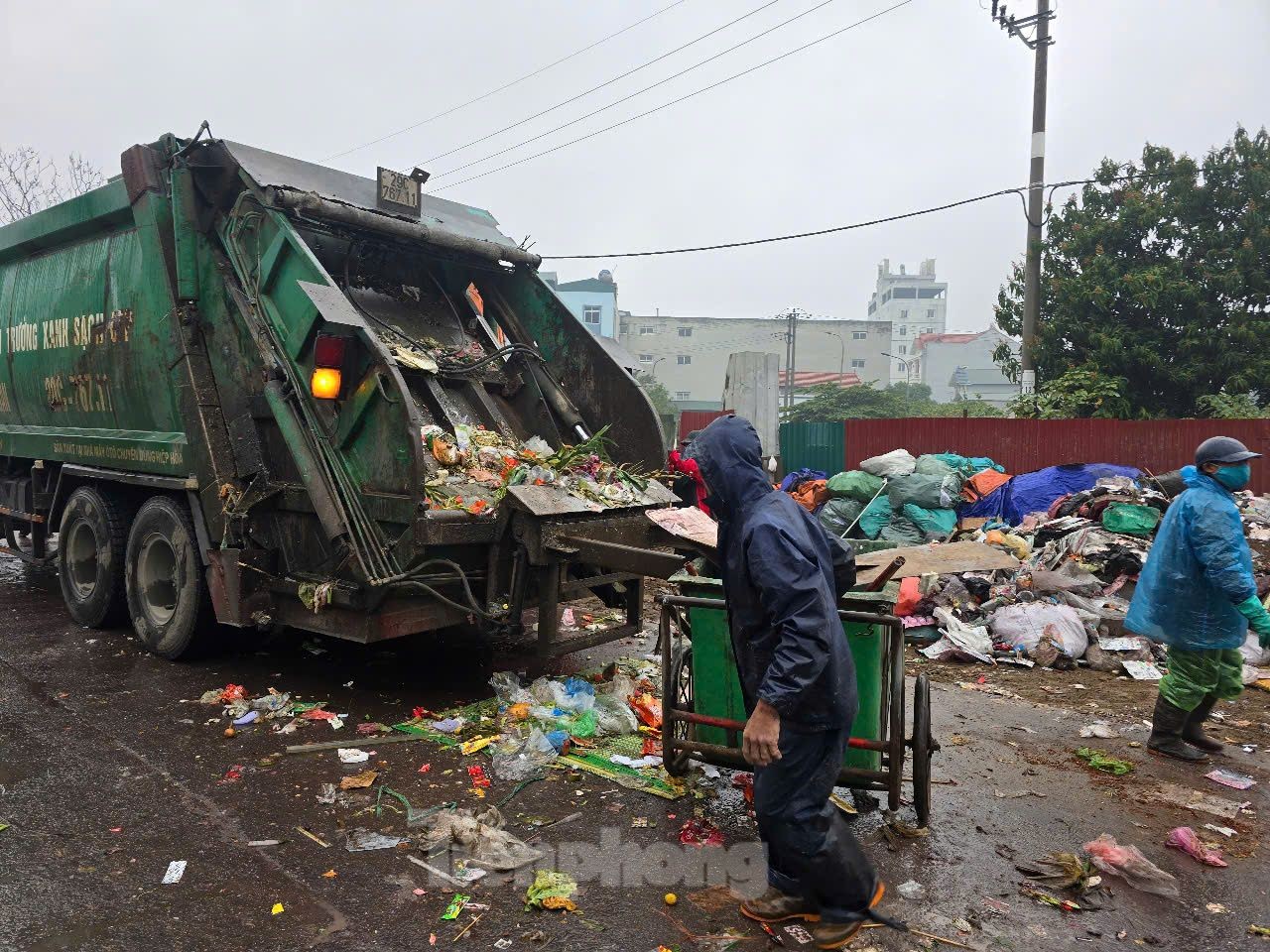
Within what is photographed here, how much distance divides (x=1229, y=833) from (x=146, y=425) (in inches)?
218

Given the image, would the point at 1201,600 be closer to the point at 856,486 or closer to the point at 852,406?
the point at 856,486

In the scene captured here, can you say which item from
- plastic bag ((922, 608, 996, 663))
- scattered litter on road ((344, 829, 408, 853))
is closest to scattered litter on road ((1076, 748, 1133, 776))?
plastic bag ((922, 608, 996, 663))

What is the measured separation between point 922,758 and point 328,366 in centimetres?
297

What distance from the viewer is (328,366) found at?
13.0 feet

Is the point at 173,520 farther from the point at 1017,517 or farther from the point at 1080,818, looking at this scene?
the point at 1017,517

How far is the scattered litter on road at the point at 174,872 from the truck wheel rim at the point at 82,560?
349 centimetres

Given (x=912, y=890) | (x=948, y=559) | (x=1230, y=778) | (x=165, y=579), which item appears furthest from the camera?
→ (x=948, y=559)

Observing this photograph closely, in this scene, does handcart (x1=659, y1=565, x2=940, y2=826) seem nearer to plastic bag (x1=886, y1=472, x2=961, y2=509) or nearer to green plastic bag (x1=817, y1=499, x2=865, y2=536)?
plastic bag (x1=886, y1=472, x2=961, y2=509)

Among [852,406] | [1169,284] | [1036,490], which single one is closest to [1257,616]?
[1036,490]

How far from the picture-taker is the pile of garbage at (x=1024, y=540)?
224 inches

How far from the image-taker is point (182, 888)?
2.65 metres

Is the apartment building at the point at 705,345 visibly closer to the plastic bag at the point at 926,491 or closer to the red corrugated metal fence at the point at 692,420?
the red corrugated metal fence at the point at 692,420

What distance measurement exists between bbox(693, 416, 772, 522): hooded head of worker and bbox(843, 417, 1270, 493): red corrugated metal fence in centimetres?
983

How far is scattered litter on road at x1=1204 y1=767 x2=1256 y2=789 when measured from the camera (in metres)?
3.61
